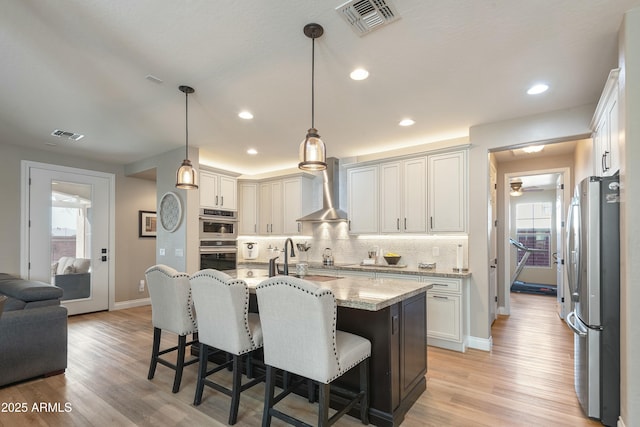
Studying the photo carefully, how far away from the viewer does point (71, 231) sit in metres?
5.41

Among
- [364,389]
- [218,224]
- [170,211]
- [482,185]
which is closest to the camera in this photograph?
[364,389]

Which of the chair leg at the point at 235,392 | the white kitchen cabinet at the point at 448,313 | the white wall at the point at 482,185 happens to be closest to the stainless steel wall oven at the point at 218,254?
the chair leg at the point at 235,392

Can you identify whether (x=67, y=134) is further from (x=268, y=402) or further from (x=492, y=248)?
(x=492, y=248)

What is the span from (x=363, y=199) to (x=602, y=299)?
3106 millimetres

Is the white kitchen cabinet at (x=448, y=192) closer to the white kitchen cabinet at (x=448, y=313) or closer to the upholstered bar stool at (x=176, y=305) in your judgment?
the white kitchen cabinet at (x=448, y=313)

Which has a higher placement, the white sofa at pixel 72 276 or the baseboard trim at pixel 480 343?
the white sofa at pixel 72 276

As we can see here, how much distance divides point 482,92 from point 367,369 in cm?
269

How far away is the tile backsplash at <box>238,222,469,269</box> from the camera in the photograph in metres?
4.49

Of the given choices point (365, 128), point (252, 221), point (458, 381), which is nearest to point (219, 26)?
point (365, 128)

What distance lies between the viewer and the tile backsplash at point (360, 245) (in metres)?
4.49

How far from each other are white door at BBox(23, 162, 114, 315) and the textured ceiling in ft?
4.07

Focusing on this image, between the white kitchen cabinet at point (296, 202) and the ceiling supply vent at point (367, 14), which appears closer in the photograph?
the ceiling supply vent at point (367, 14)

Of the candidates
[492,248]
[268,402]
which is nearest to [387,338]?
[268,402]

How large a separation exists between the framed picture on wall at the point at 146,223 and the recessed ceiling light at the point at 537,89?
667cm
